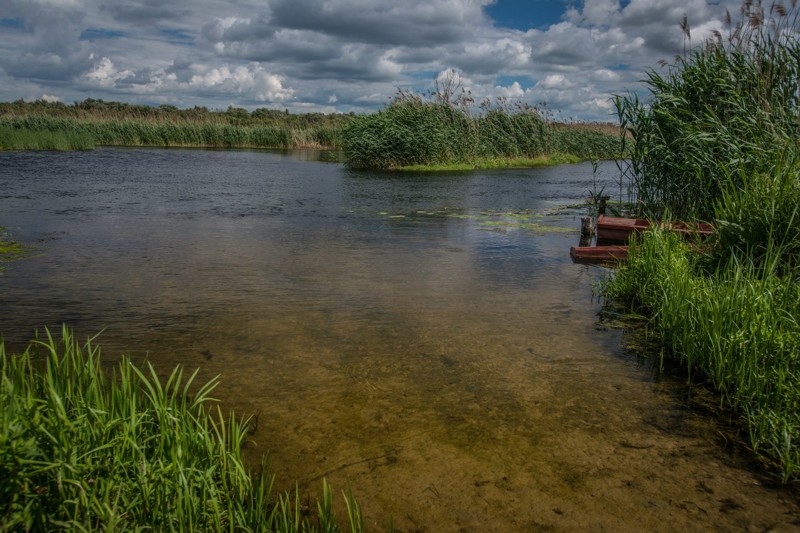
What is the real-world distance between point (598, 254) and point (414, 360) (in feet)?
15.9

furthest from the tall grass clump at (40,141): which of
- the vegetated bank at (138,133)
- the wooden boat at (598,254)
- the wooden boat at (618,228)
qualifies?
the wooden boat at (618,228)

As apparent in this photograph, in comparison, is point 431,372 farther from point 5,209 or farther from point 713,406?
point 5,209

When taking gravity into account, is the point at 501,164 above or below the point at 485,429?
above

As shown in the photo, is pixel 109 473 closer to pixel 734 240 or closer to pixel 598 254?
pixel 734 240

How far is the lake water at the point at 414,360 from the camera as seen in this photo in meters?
3.02

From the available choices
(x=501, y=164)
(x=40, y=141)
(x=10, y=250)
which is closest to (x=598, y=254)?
(x=10, y=250)

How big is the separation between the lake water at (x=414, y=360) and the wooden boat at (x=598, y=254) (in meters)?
0.23

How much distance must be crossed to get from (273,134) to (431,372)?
42649 millimetres

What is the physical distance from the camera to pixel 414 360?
4676mm

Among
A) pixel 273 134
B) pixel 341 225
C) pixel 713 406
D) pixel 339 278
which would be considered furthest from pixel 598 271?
pixel 273 134

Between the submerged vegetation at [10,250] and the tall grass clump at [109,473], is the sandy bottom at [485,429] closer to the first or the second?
the tall grass clump at [109,473]

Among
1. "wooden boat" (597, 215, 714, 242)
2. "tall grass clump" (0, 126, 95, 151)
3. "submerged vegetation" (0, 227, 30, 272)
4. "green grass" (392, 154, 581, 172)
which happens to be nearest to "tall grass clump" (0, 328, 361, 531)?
"submerged vegetation" (0, 227, 30, 272)

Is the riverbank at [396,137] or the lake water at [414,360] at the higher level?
the riverbank at [396,137]

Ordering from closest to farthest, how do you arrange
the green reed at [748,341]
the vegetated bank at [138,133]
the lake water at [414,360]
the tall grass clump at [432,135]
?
the lake water at [414,360] → the green reed at [748,341] → the tall grass clump at [432,135] → the vegetated bank at [138,133]
